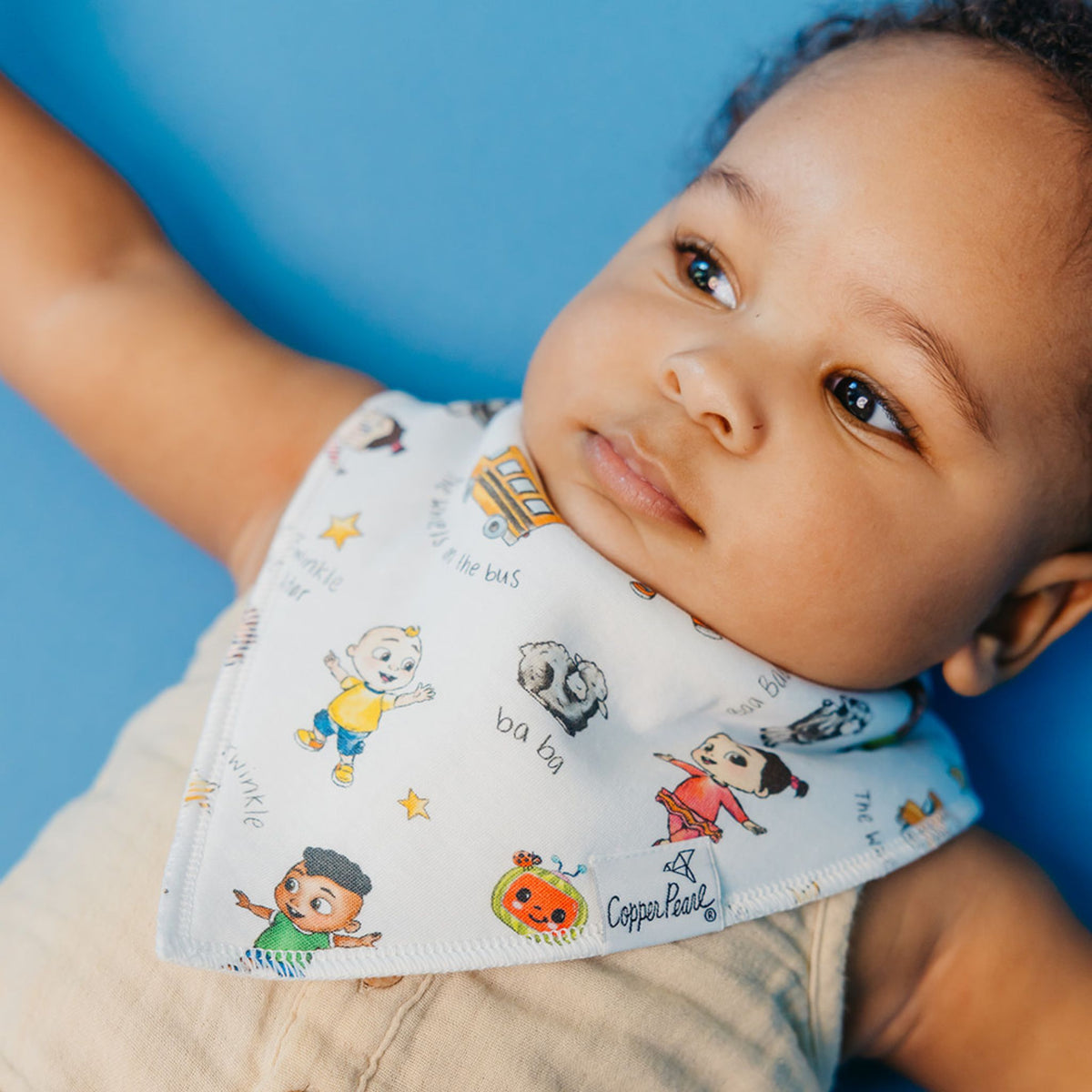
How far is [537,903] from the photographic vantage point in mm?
857

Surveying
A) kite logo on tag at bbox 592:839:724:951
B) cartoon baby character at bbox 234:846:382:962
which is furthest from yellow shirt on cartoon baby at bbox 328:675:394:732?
kite logo on tag at bbox 592:839:724:951

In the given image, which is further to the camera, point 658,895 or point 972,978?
point 972,978

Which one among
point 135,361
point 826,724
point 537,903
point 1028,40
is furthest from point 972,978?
point 135,361

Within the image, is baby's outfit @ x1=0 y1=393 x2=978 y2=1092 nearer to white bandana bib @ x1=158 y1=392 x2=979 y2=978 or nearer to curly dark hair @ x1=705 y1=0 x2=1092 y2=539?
white bandana bib @ x1=158 y1=392 x2=979 y2=978

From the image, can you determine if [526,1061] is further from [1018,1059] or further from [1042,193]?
[1042,193]

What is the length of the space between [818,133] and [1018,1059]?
853 millimetres

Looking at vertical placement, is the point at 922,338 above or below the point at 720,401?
above

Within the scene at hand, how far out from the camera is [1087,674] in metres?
1.25

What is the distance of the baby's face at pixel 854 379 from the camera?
0.84m

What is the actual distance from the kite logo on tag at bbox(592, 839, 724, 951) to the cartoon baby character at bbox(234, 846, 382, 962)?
0.19 meters

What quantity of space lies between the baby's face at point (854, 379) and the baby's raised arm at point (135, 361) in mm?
348

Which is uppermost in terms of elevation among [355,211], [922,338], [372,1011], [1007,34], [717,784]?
[1007,34]

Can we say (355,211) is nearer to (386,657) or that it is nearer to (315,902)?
(386,657)

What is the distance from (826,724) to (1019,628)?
0.77ft
